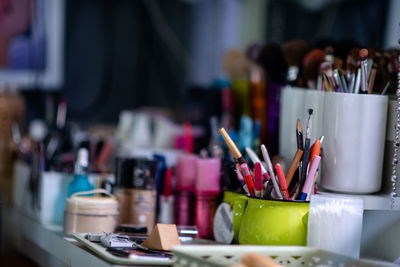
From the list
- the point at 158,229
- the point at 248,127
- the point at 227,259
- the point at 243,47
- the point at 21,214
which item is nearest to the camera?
the point at 227,259

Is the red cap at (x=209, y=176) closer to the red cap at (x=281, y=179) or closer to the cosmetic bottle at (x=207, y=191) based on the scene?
the cosmetic bottle at (x=207, y=191)

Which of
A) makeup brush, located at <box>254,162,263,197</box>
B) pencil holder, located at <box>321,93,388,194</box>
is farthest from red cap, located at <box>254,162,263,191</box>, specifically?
pencil holder, located at <box>321,93,388,194</box>

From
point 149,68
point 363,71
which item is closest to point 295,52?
point 363,71

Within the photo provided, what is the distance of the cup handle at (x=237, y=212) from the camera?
0.85 m

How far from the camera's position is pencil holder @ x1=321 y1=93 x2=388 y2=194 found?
820 mm

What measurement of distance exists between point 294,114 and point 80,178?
36cm

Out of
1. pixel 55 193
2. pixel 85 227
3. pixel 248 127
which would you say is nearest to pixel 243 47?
pixel 248 127

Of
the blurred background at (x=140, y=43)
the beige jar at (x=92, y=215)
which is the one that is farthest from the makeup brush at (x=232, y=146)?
the blurred background at (x=140, y=43)

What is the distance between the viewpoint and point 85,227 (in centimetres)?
93

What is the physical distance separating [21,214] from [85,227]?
39cm

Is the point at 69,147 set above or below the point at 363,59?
below

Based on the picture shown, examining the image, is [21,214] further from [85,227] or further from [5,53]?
[5,53]

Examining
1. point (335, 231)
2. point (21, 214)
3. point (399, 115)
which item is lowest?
point (21, 214)

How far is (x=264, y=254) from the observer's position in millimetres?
675
